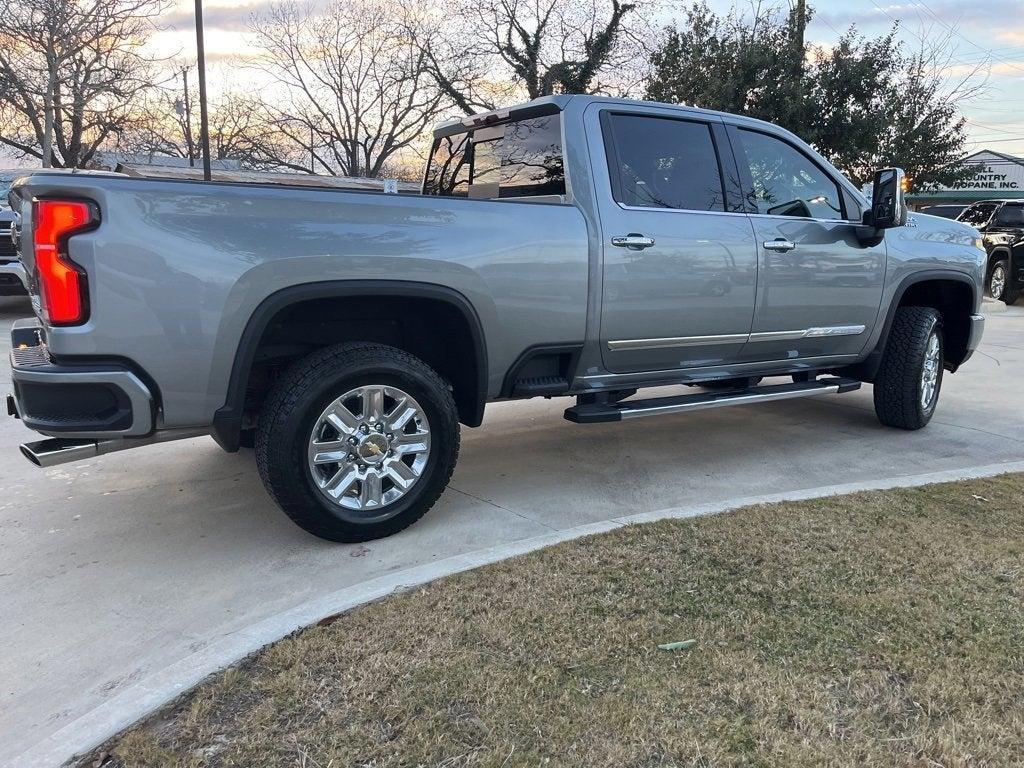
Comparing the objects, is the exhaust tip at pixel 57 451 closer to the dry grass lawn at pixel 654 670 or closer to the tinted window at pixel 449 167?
the dry grass lawn at pixel 654 670

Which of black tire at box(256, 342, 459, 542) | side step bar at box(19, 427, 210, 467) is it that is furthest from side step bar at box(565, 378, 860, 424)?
side step bar at box(19, 427, 210, 467)

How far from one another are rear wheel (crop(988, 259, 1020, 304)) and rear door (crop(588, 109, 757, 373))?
13366 mm

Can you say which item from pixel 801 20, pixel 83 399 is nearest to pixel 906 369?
pixel 83 399

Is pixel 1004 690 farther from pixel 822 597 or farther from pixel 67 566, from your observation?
pixel 67 566

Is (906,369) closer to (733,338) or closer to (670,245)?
(733,338)

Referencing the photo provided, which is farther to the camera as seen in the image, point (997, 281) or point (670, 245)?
point (997, 281)

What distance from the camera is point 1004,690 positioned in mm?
2420

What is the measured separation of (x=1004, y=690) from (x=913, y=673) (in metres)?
0.25

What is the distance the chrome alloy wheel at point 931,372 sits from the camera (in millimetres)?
5691

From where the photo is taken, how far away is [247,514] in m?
4.12

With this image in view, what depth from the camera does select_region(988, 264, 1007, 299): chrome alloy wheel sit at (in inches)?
616

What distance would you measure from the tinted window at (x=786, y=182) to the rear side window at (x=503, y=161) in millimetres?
1292

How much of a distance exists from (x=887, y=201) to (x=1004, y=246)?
12814 mm

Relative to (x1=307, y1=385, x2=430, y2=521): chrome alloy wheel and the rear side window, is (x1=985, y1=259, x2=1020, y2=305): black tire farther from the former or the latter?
(x1=307, y1=385, x2=430, y2=521): chrome alloy wheel
